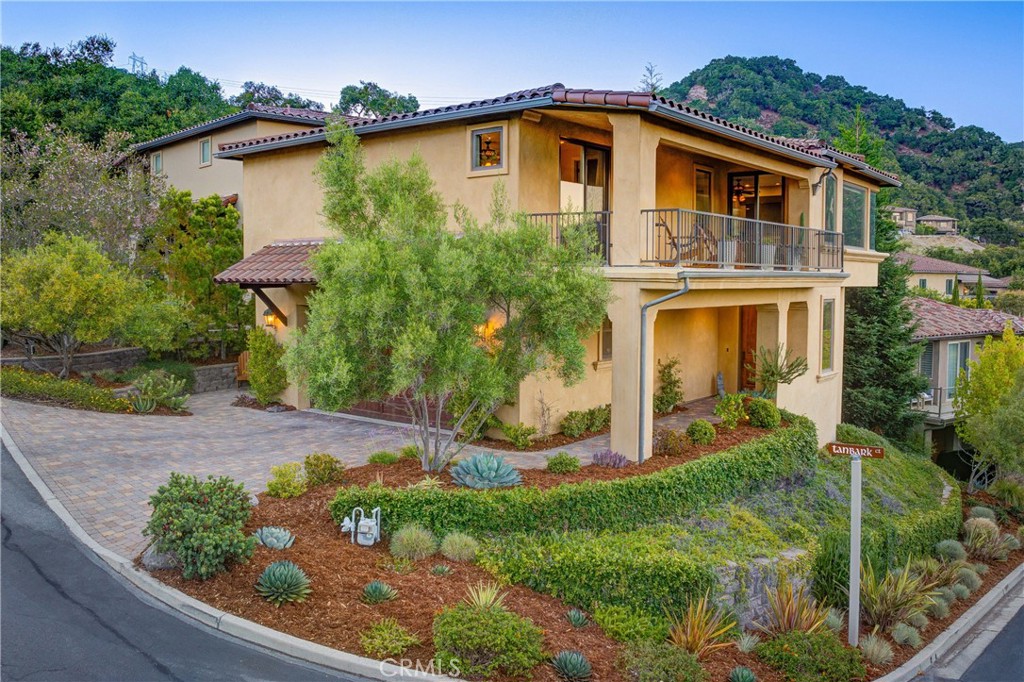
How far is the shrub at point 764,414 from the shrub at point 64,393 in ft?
48.8

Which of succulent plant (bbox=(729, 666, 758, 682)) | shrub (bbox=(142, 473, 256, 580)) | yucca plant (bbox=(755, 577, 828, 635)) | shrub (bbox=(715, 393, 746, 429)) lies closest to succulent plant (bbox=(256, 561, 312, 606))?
shrub (bbox=(142, 473, 256, 580))

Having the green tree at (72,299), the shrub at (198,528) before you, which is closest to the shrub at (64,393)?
the green tree at (72,299)

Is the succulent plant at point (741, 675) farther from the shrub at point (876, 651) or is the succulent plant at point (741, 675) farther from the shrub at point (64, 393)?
the shrub at point (64, 393)

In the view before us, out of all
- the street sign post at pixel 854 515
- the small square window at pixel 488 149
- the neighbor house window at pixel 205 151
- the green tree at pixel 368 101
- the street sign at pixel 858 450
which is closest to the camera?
the street sign at pixel 858 450

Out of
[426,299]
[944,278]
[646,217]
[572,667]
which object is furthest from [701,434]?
[944,278]

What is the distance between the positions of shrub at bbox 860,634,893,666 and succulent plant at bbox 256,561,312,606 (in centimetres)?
690

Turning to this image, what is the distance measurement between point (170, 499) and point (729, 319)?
1700 centimetres

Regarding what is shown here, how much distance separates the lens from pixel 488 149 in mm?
14859

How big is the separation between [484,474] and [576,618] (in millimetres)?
3004

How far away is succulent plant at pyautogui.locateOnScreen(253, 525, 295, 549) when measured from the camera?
30.1 feet

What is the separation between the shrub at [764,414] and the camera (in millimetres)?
15961

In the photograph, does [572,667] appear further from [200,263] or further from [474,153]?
[200,263]

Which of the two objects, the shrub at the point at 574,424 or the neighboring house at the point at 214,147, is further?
the neighboring house at the point at 214,147

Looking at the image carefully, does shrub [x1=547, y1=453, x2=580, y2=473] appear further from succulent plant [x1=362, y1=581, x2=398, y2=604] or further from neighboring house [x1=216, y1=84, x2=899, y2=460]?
succulent plant [x1=362, y1=581, x2=398, y2=604]
